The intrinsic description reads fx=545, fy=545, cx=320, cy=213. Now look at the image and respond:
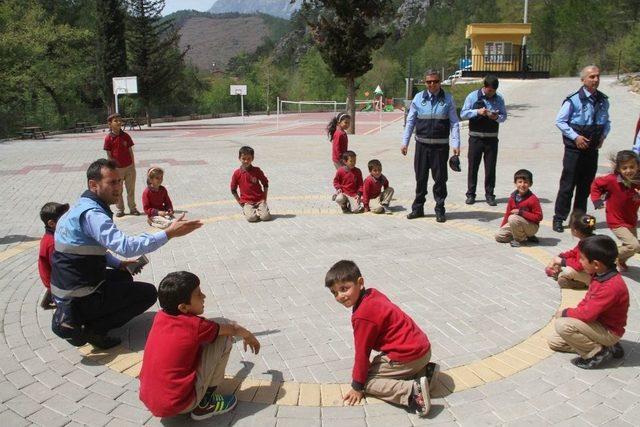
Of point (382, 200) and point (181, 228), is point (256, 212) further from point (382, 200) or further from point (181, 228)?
point (181, 228)

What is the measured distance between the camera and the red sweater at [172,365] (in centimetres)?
311

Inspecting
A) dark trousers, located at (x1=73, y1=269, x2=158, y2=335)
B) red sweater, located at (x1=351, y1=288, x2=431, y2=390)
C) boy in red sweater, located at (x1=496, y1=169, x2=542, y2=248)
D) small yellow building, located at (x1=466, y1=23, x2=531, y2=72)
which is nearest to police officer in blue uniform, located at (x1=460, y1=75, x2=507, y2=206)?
boy in red sweater, located at (x1=496, y1=169, x2=542, y2=248)

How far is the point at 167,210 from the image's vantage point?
8.33m

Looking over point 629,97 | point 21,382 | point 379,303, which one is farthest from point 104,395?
point 629,97

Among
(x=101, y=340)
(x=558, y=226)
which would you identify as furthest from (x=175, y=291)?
(x=558, y=226)

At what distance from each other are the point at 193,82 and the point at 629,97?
48.6m

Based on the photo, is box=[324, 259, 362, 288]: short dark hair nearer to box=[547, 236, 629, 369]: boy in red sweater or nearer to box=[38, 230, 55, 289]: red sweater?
box=[547, 236, 629, 369]: boy in red sweater

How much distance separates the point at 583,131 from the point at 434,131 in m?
1.91

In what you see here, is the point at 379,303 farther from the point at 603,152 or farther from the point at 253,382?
the point at 603,152

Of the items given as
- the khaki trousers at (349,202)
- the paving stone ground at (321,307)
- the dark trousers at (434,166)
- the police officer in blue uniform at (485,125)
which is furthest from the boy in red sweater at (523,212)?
the khaki trousers at (349,202)

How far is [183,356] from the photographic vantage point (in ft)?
10.3

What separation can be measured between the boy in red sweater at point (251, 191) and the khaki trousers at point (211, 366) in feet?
16.4

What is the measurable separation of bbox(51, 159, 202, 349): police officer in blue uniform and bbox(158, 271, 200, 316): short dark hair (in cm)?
71

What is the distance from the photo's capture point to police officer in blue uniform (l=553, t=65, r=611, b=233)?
6.76 m
